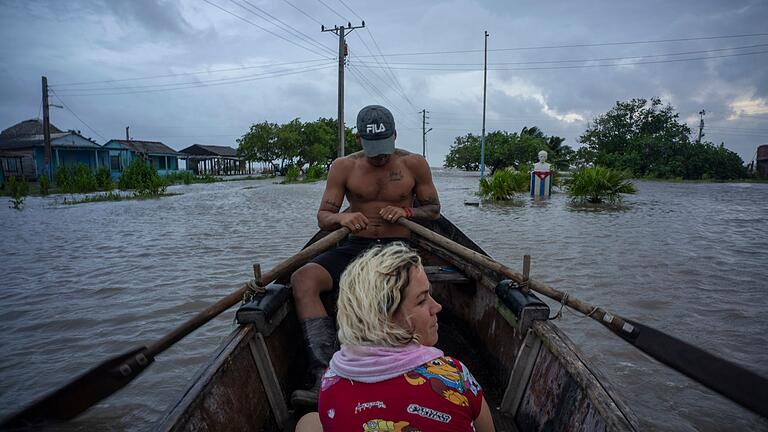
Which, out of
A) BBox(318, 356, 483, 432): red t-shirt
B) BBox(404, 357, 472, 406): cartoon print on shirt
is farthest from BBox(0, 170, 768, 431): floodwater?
BBox(404, 357, 472, 406): cartoon print on shirt

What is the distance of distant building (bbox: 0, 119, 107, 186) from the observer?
26.7 metres

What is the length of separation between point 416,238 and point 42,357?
3240 mm

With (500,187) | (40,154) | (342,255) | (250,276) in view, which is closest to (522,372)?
(342,255)

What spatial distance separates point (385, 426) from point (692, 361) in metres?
1.76

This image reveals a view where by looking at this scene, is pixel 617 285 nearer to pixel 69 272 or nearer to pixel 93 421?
pixel 93 421

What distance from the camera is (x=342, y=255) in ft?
10.2

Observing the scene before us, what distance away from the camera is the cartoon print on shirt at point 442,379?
3.67 ft

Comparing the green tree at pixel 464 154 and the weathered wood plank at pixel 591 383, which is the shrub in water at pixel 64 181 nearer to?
the weathered wood plank at pixel 591 383

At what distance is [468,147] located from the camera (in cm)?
6016

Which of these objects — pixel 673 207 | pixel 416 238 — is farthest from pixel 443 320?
pixel 673 207

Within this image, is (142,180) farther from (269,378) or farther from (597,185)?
(269,378)

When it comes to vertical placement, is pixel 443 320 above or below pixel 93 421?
above

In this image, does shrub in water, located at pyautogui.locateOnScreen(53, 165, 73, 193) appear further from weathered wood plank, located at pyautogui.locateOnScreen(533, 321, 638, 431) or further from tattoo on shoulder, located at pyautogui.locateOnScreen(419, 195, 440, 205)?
weathered wood plank, located at pyautogui.locateOnScreen(533, 321, 638, 431)

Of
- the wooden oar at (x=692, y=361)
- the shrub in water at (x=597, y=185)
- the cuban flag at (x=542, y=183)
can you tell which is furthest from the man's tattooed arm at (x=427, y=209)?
the cuban flag at (x=542, y=183)
